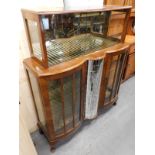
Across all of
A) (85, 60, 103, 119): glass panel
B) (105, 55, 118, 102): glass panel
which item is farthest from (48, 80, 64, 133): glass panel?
(105, 55, 118, 102): glass panel

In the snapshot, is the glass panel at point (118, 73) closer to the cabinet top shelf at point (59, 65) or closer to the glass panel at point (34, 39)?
the cabinet top shelf at point (59, 65)

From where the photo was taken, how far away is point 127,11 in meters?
1.37

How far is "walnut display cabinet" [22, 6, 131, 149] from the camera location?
1004mm

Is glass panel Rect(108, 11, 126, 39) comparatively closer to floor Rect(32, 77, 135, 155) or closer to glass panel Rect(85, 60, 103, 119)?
glass panel Rect(85, 60, 103, 119)

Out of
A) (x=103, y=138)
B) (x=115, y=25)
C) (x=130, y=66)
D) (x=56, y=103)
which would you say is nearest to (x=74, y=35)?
(x=56, y=103)

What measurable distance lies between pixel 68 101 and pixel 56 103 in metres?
0.11

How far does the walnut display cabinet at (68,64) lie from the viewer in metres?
1.00

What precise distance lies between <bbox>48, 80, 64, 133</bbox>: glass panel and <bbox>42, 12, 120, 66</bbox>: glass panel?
165 mm

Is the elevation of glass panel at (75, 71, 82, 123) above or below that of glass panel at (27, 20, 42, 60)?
below

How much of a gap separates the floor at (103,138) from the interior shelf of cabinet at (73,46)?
34.2 inches

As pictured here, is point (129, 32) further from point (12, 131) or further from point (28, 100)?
point (12, 131)
